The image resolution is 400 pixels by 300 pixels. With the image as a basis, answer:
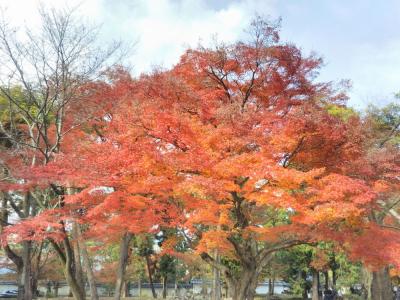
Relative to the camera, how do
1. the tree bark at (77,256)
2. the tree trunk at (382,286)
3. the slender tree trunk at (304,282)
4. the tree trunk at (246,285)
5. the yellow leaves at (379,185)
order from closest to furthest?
the yellow leaves at (379,185)
the tree trunk at (246,285)
the tree bark at (77,256)
the tree trunk at (382,286)
the slender tree trunk at (304,282)

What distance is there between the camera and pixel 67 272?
13352 mm

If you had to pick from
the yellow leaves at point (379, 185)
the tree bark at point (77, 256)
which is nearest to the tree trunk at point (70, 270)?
the tree bark at point (77, 256)

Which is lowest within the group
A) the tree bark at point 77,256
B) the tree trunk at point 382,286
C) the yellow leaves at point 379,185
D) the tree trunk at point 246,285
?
the tree trunk at point 382,286

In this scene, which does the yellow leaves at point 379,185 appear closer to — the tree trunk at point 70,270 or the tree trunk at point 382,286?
the tree trunk at point 382,286

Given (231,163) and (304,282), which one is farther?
(304,282)

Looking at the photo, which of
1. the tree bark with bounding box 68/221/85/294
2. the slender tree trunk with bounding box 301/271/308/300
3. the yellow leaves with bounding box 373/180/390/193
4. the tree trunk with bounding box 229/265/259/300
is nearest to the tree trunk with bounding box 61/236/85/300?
the tree bark with bounding box 68/221/85/294

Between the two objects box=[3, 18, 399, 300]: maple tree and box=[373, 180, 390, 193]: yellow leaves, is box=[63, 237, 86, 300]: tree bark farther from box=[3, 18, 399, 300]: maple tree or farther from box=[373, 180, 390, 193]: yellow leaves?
box=[373, 180, 390, 193]: yellow leaves

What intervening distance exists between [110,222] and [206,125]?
5.00m

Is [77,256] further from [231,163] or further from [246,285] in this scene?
[231,163]

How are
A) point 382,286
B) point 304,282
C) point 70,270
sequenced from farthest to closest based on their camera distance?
point 304,282, point 382,286, point 70,270

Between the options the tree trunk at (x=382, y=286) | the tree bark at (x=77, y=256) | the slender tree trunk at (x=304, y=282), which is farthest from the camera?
the slender tree trunk at (x=304, y=282)

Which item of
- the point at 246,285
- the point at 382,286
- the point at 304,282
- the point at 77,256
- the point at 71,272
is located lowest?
the point at 304,282

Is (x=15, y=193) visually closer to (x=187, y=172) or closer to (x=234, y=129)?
(x=187, y=172)

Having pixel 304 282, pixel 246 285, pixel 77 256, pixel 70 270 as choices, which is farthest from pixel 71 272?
pixel 304 282
